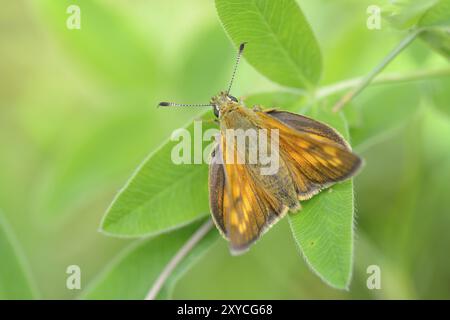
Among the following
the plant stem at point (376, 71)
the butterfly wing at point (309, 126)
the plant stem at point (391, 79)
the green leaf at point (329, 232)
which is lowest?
the green leaf at point (329, 232)

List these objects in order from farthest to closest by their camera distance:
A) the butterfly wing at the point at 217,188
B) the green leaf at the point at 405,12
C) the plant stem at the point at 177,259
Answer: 1. the plant stem at the point at 177,259
2. the butterfly wing at the point at 217,188
3. the green leaf at the point at 405,12

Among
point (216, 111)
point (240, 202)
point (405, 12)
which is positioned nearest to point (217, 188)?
point (240, 202)

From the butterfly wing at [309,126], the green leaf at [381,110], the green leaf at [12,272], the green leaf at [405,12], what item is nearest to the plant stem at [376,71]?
the green leaf at [405,12]

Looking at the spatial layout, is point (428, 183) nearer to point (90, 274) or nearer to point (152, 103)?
point (152, 103)

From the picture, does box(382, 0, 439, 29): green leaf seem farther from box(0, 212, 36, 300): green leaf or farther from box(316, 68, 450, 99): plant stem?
box(0, 212, 36, 300): green leaf

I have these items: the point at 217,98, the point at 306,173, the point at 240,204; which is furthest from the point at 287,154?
the point at 217,98

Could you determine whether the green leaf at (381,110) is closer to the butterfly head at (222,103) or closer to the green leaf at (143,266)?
the butterfly head at (222,103)

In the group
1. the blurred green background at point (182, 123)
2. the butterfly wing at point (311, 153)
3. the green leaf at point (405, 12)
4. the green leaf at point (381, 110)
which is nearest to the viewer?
the green leaf at point (405, 12)
